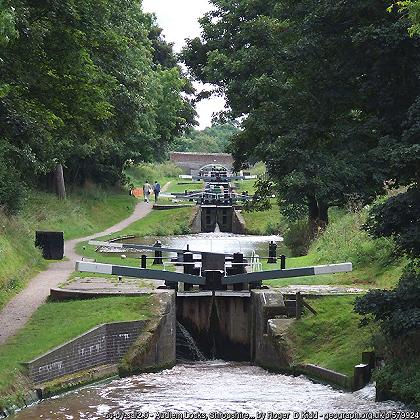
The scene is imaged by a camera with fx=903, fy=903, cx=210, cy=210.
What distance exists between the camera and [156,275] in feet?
66.6

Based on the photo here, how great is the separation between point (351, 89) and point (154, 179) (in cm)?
6143

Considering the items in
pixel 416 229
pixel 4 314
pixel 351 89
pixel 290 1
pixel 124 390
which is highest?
pixel 290 1

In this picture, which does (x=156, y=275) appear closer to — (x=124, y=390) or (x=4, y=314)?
(x=4, y=314)

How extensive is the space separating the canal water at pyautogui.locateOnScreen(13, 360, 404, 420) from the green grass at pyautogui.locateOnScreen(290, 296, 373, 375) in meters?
0.54

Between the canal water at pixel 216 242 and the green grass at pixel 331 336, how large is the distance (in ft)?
52.3

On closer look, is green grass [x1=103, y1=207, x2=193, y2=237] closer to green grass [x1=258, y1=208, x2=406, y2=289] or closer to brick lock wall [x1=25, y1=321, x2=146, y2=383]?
green grass [x1=258, y1=208, x2=406, y2=289]

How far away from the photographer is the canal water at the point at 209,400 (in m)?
13.4

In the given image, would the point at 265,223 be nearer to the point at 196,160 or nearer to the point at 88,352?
the point at 88,352

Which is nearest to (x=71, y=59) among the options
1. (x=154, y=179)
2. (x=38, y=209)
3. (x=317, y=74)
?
(x=317, y=74)

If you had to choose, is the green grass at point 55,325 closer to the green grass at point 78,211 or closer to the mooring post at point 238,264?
the mooring post at point 238,264

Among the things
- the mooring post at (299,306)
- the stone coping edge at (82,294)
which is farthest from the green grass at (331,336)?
the stone coping edge at (82,294)

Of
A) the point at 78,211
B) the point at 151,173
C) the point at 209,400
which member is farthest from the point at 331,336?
the point at 151,173

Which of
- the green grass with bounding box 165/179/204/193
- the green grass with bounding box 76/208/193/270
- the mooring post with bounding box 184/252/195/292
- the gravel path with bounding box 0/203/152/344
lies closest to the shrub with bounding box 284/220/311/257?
the green grass with bounding box 76/208/193/270

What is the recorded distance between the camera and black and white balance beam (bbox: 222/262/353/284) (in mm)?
18453
